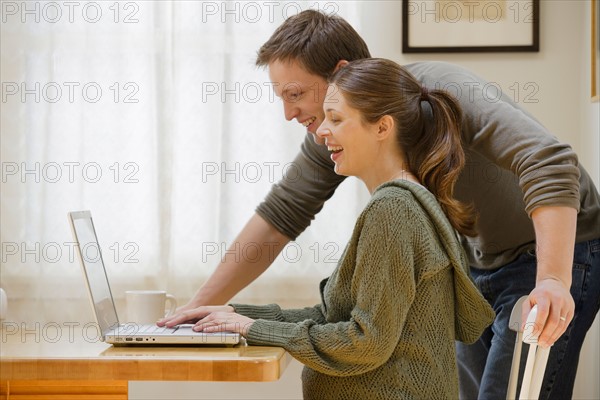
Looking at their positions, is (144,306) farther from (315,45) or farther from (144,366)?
(315,45)

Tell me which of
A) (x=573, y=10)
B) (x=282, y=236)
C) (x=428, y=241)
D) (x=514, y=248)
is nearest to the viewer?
(x=428, y=241)

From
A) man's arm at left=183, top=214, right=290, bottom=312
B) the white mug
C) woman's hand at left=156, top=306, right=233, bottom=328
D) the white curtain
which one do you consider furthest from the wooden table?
the white curtain

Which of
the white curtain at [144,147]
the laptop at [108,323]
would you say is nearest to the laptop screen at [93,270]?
the laptop at [108,323]

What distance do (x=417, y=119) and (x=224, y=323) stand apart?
1.72 feet

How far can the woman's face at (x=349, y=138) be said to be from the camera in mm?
1547

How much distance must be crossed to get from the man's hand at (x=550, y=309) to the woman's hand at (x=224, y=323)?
483 millimetres

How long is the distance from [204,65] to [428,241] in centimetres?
154

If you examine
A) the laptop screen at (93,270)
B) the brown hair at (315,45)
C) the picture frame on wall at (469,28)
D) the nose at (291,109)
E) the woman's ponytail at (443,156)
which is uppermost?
the picture frame on wall at (469,28)

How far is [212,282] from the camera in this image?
6.47 ft

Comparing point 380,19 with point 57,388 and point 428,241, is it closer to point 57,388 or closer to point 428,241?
point 428,241

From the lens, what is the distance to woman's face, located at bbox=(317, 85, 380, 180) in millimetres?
1547

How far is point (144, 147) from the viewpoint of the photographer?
2.74m

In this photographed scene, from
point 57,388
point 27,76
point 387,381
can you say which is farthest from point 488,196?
point 27,76

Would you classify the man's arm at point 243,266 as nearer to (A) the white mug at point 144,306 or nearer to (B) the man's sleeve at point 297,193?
(B) the man's sleeve at point 297,193
